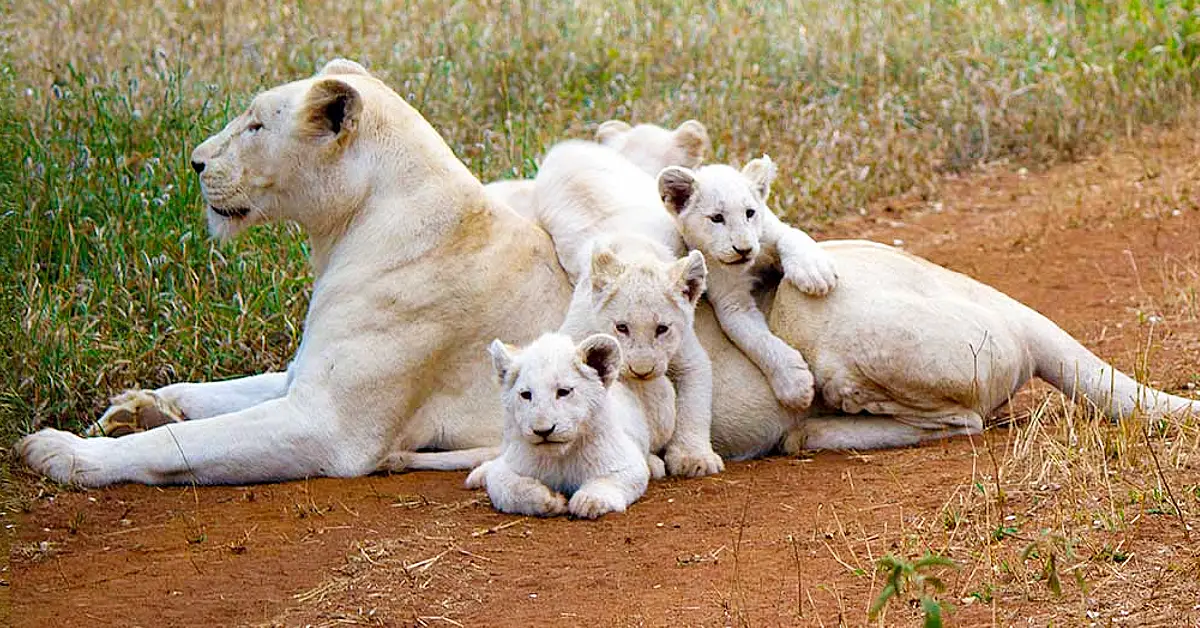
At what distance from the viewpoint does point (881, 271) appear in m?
6.21

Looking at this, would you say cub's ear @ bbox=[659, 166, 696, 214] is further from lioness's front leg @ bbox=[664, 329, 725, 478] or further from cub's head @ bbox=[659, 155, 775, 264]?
lioness's front leg @ bbox=[664, 329, 725, 478]

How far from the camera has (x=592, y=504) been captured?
5.20 metres

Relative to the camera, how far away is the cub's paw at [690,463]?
5691mm

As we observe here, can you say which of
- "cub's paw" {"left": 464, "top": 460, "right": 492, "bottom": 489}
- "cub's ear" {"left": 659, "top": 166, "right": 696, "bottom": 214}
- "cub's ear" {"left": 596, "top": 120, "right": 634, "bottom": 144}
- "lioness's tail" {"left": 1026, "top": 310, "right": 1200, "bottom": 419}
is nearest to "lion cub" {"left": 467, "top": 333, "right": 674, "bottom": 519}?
"cub's paw" {"left": 464, "top": 460, "right": 492, "bottom": 489}

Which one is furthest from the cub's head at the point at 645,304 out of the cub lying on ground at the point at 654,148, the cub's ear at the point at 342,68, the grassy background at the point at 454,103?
the grassy background at the point at 454,103

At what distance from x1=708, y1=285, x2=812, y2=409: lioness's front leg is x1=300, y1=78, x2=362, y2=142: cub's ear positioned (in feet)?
4.84

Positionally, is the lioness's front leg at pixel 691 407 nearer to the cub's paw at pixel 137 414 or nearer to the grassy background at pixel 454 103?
the cub's paw at pixel 137 414

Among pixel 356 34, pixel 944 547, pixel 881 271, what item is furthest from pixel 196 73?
pixel 944 547

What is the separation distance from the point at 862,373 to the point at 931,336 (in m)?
0.29

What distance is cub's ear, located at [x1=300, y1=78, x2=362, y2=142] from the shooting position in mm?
5965

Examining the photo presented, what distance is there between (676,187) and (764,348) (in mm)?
666

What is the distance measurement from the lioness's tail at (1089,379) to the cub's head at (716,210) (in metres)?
1.19

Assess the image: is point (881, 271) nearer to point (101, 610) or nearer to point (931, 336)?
point (931, 336)

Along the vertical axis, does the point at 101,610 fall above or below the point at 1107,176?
above
